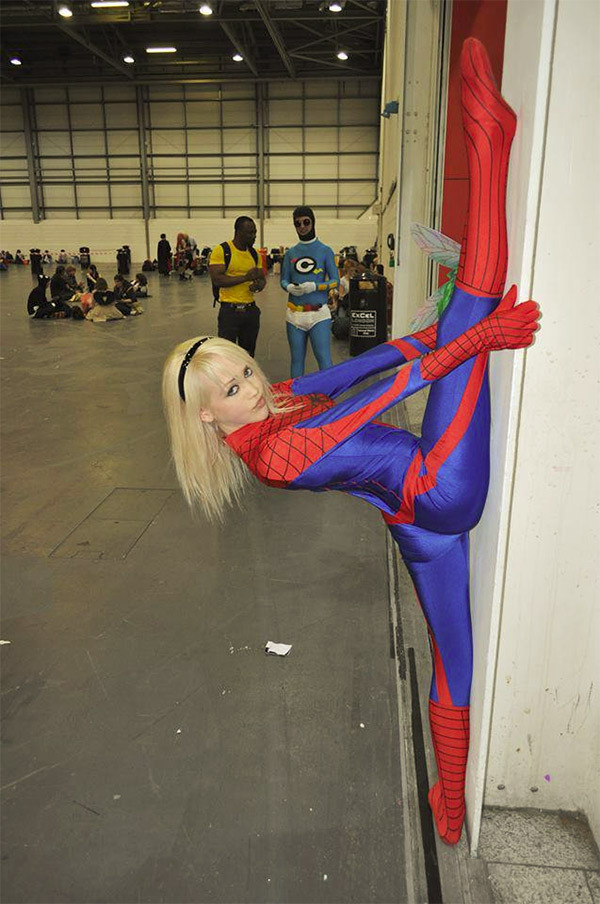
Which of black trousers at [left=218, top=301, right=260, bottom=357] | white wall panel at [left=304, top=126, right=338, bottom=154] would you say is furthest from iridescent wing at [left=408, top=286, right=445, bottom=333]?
white wall panel at [left=304, top=126, right=338, bottom=154]

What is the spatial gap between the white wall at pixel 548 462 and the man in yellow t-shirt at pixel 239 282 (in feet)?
12.6

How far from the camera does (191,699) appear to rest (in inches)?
94.8

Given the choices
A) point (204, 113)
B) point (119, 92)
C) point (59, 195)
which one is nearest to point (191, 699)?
point (204, 113)

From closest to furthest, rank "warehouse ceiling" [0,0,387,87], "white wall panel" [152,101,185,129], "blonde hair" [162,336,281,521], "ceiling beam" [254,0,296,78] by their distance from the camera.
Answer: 1. "blonde hair" [162,336,281,521]
2. "ceiling beam" [254,0,296,78]
3. "warehouse ceiling" [0,0,387,87]
4. "white wall panel" [152,101,185,129]

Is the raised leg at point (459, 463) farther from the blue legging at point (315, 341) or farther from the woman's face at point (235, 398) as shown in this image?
the blue legging at point (315, 341)

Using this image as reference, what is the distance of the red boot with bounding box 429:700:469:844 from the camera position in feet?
5.71

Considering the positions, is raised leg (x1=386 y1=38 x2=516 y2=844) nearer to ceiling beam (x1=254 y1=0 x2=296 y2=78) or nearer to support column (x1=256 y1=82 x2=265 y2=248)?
ceiling beam (x1=254 y1=0 x2=296 y2=78)

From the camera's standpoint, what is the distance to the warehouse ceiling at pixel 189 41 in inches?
710

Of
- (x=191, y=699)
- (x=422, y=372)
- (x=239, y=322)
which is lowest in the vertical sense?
(x=191, y=699)

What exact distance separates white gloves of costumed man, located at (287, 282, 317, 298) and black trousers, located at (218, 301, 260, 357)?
32 cm

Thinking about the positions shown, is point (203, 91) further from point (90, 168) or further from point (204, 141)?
point (90, 168)

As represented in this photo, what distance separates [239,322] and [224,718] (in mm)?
3570

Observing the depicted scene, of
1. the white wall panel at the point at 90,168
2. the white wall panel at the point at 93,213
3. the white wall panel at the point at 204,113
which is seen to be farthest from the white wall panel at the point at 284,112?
the white wall panel at the point at 93,213

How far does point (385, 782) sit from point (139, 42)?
25846mm
